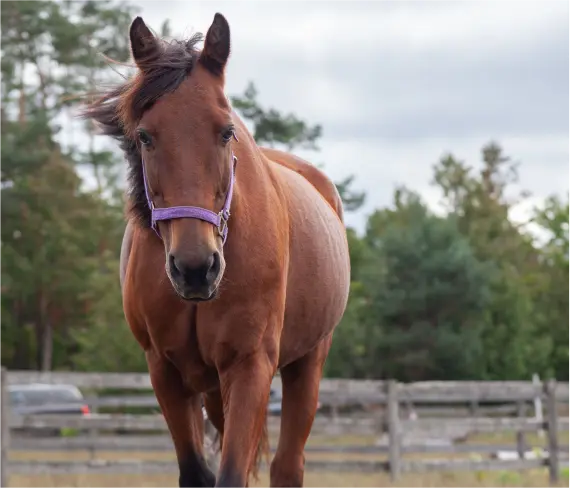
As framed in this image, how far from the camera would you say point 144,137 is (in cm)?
410

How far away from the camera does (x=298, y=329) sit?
203 inches

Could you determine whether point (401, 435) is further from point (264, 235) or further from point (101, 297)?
point (101, 297)

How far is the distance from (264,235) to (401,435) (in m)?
10.2

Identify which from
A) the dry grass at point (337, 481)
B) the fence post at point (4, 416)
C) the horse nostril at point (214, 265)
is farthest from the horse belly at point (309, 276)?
the fence post at point (4, 416)

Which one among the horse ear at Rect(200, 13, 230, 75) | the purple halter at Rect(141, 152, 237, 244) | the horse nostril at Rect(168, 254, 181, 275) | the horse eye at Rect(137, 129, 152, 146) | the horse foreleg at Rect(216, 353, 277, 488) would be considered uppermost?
the horse ear at Rect(200, 13, 230, 75)

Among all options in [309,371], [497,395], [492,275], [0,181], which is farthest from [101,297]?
[309,371]

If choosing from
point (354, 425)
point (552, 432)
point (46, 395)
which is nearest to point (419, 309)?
point (46, 395)

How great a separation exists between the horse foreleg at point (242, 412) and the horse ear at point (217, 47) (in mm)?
1146

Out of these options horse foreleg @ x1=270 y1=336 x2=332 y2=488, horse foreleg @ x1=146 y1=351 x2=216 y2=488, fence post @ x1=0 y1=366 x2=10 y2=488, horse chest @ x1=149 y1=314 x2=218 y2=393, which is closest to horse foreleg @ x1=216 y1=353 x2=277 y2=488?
horse chest @ x1=149 y1=314 x2=218 y2=393

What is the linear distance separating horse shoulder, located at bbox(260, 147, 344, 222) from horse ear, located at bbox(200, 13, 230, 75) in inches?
79.3

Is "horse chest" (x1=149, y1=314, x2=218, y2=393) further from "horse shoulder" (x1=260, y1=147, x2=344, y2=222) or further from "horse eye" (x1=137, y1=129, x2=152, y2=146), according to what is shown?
"horse shoulder" (x1=260, y1=147, x2=344, y2=222)

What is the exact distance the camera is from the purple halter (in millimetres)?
3951

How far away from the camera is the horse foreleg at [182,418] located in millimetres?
4754

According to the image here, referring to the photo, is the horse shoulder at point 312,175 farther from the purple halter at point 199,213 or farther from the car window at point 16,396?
the car window at point 16,396
